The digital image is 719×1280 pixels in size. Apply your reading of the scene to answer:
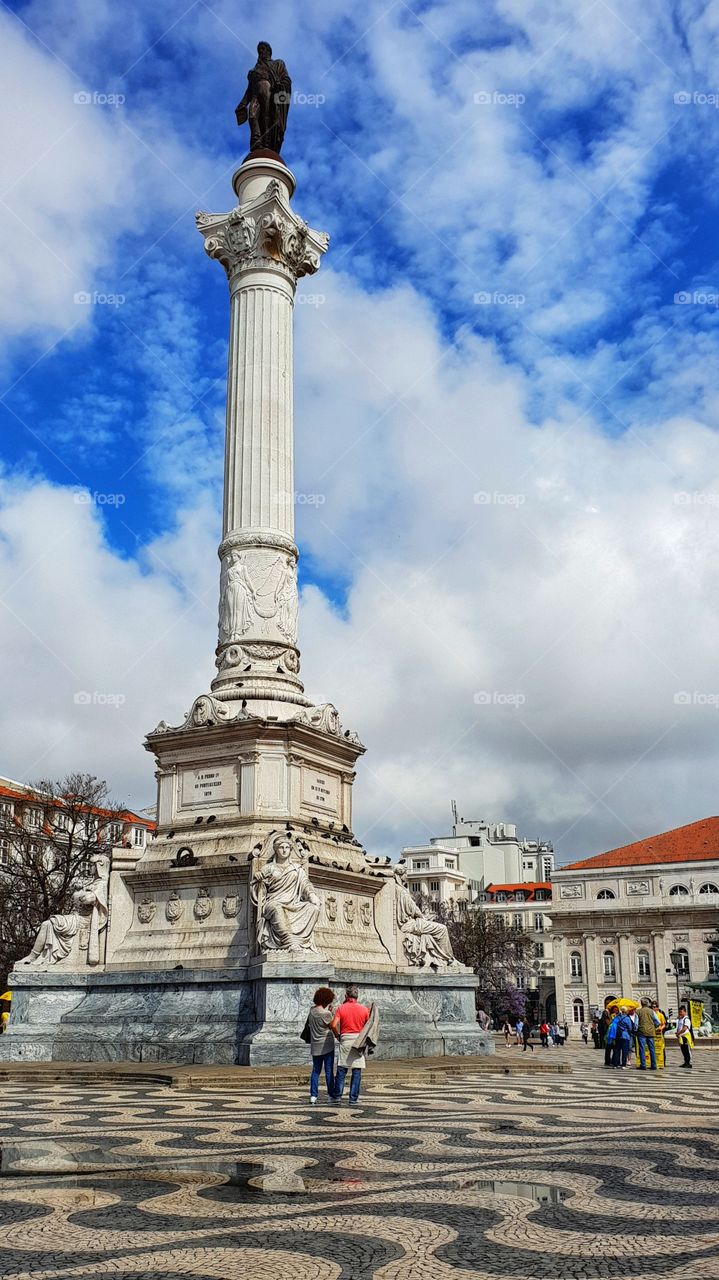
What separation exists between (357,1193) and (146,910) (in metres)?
15.6

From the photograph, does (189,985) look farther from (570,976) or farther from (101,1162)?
(570,976)

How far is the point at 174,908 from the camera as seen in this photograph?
21.0m

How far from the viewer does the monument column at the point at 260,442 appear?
2358 cm

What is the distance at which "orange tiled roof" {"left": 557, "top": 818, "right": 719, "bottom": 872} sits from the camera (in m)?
86.7

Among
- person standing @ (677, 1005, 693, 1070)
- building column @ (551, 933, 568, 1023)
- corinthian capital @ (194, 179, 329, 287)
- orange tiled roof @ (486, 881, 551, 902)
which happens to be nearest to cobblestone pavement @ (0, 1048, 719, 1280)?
person standing @ (677, 1005, 693, 1070)

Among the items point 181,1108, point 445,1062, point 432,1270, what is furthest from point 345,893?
point 432,1270

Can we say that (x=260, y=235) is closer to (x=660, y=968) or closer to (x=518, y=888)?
(x=660, y=968)

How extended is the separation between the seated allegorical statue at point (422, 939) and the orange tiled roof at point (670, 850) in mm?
67420

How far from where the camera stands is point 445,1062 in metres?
18.3

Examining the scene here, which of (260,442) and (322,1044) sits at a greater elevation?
(260,442)

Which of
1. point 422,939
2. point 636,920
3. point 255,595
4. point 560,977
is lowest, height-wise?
point 560,977

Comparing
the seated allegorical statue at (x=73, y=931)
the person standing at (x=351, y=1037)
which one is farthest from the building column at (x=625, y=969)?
the person standing at (x=351, y=1037)

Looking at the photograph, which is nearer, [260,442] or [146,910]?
[146,910]

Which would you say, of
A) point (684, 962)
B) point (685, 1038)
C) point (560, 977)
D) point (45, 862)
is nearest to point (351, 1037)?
point (685, 1038)
